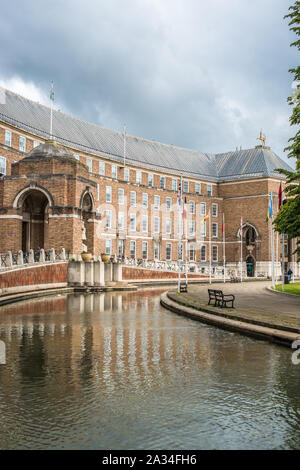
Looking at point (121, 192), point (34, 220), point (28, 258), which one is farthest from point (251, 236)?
point (28, 258)

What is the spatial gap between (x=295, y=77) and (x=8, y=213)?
24.3m

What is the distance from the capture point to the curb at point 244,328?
1341cm

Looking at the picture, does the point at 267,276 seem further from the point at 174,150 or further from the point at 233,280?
the point at 174,150

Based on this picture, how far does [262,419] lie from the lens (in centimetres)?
711

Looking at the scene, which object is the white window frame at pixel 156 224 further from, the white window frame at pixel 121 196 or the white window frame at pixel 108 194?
the white window frame at pixel 108 194

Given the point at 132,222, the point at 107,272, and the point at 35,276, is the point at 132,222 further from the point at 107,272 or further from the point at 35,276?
the point at 35,276

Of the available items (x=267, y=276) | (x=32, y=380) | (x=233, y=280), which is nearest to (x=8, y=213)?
(x=233, y=280)

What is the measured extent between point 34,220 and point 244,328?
32.9 meters

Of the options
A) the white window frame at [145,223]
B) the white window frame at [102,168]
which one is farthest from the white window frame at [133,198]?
the white window frame at [102,168]

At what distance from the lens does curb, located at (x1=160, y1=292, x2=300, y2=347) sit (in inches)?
528

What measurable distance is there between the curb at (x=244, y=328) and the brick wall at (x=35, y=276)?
11.8 meters

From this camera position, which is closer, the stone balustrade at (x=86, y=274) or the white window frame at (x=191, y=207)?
the stone balustrade at (x=86, y=274)

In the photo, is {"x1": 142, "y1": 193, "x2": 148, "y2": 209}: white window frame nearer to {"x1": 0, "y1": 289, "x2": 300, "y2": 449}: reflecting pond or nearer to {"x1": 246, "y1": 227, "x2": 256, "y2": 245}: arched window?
{"x1": 246, "y1": 227, "x2": 256, "y2": 245}: arched window

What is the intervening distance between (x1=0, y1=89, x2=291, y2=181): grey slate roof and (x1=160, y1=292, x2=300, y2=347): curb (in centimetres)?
3916
